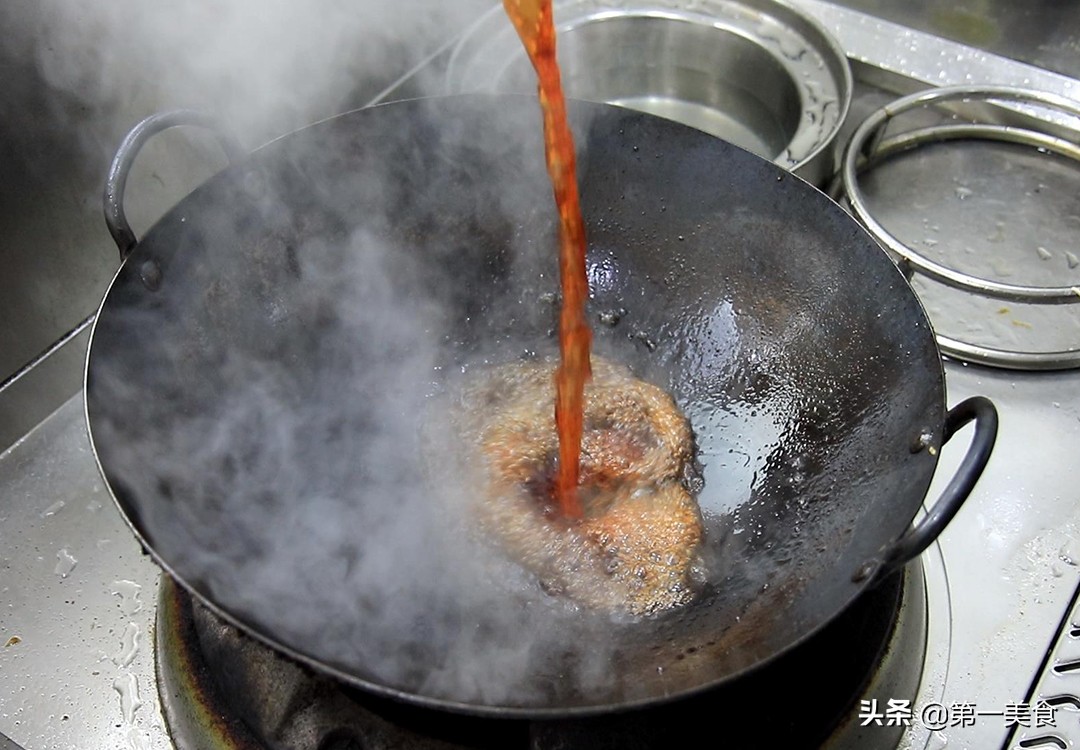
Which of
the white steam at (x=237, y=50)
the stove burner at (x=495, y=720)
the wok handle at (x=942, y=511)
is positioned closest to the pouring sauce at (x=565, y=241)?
the stove burner at (x=495, y=720)

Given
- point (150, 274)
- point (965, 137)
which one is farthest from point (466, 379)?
point (965, 137)

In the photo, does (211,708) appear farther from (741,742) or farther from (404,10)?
(404,10)

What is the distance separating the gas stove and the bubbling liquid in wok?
193 mm

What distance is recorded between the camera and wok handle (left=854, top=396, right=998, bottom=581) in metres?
0.80

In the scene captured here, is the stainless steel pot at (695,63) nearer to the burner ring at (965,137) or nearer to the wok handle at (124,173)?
the burner ring at (965,137)

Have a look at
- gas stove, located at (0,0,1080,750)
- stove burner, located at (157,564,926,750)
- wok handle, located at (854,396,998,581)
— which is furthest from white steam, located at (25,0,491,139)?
wok handle, located at (854,396,998,581)

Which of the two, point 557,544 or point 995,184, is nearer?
point 557,544

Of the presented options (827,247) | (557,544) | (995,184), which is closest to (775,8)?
(995,184)

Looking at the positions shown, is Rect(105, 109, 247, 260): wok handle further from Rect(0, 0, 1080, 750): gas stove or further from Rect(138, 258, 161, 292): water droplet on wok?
Rect(0, 0, 1080, 750): gas stove

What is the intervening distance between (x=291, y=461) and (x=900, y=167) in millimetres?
1302

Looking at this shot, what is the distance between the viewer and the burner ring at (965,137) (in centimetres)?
147

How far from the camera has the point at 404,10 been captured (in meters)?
1.83

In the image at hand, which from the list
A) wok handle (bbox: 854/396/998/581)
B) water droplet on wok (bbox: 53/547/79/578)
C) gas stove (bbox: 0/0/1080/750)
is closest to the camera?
wok handle (bbox: 854/396/998/581)

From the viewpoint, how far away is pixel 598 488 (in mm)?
1309
